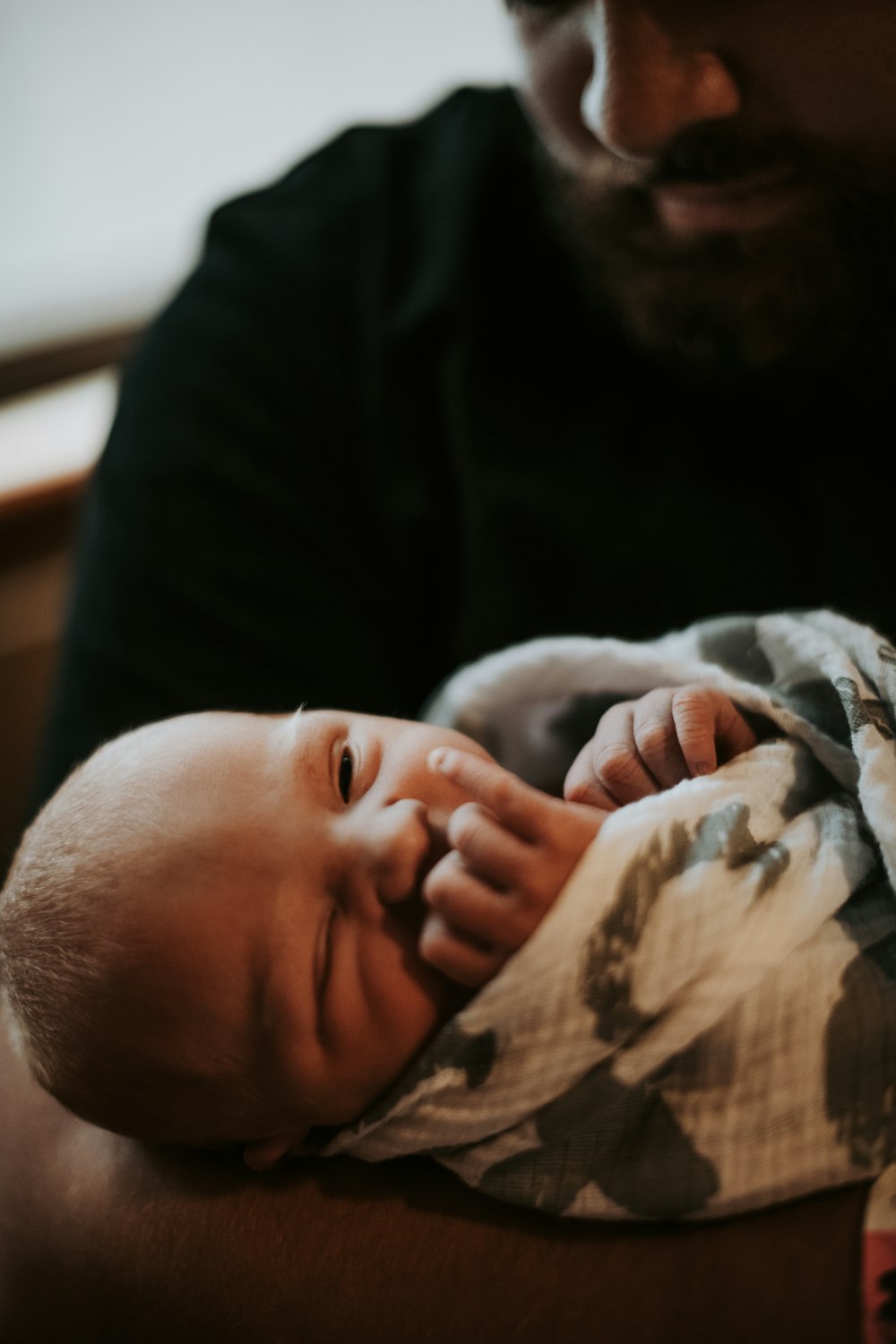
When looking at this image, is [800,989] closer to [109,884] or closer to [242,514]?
[109,884]

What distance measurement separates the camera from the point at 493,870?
700mm

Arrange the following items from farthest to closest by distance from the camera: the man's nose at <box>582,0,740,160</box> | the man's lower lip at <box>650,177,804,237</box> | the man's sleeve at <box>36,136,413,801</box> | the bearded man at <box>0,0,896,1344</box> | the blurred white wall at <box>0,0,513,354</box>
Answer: the blurred white wall at <box>0,0,513,354</box> → the man's sleeve at <box>36,136,413,801</box> → the man's lower lip at <box>650,177,804,237</box> → the man's nose at <box>582,0,740,160</box> → the bearded man at <box>0,0,896,1344</box>

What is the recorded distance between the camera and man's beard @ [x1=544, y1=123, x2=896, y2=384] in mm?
982

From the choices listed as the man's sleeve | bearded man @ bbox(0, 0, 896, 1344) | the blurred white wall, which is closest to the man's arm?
bearded man @ bbox(0, 0, 896, 1344)

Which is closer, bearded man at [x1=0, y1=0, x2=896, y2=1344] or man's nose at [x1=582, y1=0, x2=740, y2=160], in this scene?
bearded man at [x1=0, y1=0, x2=896, y2=1344]

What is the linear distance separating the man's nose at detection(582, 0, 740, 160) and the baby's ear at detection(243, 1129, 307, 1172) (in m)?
0.89

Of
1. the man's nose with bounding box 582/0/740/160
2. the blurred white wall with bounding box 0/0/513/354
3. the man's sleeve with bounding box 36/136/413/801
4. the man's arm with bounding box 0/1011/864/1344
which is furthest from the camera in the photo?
the blurred white wall with bounding box 0/0/513/354

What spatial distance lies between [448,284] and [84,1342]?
109cm

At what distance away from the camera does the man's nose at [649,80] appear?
0.90 metres

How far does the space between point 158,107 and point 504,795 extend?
6.29 feet

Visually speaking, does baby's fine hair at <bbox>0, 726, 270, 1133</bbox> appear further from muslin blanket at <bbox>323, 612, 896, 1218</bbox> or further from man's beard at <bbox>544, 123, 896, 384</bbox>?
man's beard at <bbox>544, 123, 896, 384</bbox>

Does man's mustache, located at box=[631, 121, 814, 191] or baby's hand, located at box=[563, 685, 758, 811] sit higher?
man's mustache, located at box=[631, 121, 814, 191]

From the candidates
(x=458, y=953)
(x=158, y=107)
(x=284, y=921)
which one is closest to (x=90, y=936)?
(x=284, y=921)

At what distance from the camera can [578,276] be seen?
1.23 metres
